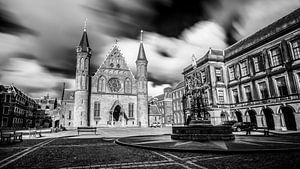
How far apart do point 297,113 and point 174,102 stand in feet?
110

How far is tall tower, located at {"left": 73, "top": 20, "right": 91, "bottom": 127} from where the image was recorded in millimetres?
37716

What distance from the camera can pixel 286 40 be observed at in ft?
72.3

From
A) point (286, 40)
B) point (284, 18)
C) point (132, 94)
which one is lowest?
point (132, 94)

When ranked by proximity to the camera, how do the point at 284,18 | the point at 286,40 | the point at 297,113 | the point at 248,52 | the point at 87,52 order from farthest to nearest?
the point at 87,52 → the point at 248,52 → the point at 284,18 → the point at 286,40 → the point at 297,113

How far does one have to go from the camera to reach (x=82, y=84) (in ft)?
129

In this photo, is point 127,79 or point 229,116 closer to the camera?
point 229,116

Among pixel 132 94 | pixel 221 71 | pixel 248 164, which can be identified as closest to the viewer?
pixel 248 164

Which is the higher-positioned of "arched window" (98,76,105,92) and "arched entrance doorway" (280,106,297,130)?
"arched window" (98,76,105,92)

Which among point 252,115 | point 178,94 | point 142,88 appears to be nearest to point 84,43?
point 142,88

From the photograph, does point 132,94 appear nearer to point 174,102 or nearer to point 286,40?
point 174,102

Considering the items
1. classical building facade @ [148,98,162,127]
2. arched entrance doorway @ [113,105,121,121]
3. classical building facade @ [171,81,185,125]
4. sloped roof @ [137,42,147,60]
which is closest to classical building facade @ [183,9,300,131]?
classical building facade @ [171,81,185,125]

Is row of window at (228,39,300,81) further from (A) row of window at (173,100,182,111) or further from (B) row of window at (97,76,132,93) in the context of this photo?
(B) row of window at (97,76,132,93)

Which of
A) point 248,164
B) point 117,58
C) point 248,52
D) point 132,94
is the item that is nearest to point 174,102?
point 132,94

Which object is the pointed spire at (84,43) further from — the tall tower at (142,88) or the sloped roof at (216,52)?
the sloped roof at (216,52)
